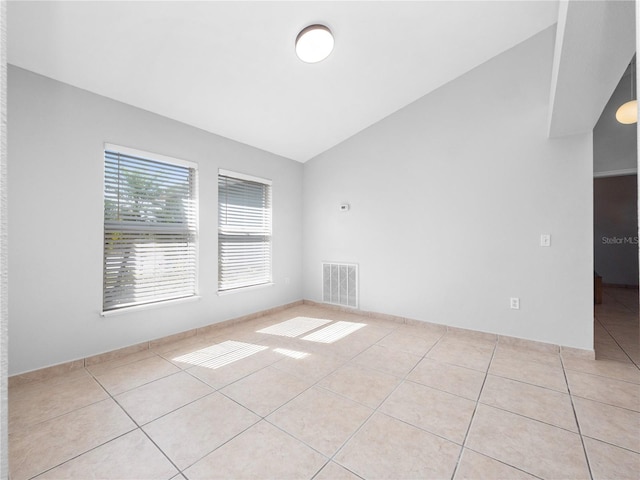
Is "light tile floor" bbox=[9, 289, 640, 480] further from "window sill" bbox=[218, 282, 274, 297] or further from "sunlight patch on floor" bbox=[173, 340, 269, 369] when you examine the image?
"window sill" bbox=[218, 282, 274, 297]

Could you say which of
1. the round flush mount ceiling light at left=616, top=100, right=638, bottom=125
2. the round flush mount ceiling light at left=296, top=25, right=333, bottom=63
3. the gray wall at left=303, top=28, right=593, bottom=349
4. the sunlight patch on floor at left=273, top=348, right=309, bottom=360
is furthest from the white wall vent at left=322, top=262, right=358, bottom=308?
the round flush mount ceiling light at left=616, top=100, right=638, bottom=125

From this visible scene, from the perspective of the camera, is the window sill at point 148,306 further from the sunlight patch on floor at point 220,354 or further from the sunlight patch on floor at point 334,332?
the sunlight patch on floor at point 334,332

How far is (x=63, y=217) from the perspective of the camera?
7.63 feet

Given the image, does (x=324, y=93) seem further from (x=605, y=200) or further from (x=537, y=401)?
(x=605, y=200)

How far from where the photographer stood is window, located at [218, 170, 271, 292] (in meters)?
3.59

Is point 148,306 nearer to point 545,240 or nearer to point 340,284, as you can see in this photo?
point 340,284

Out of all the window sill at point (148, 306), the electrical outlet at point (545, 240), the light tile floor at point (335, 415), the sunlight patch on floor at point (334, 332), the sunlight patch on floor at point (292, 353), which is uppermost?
the electrical outlet at point (545, 240)

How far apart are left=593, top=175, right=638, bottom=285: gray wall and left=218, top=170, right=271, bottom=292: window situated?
24.6ft

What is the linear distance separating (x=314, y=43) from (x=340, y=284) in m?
3.01

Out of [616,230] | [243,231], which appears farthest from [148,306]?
[616,230]

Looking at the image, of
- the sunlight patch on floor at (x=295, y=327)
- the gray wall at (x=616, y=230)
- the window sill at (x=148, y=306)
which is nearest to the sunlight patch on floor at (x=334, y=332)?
the sunlight patch on floor at (x=295, y=327)

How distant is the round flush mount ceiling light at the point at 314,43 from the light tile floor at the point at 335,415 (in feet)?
9.11

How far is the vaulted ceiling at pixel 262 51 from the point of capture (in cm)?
195

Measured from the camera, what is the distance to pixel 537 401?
76.3 inches
